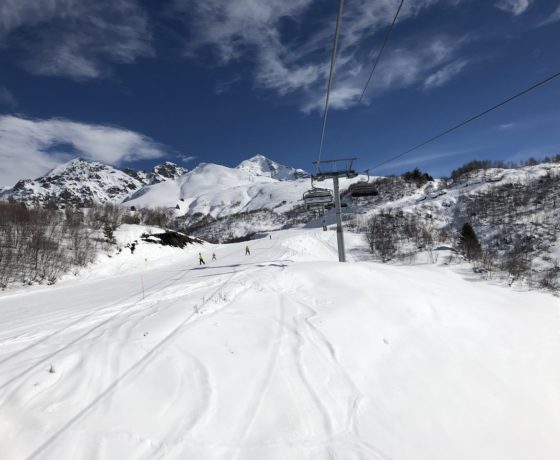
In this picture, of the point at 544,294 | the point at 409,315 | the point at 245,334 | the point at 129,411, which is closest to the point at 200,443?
the point at 129,411

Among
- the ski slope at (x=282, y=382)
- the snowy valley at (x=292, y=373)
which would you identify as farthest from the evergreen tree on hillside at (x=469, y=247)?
the ski slope at (x=282, y=382)

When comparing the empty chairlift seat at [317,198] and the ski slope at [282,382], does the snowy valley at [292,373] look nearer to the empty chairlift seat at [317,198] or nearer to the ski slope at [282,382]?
the ski slope at [282,382]

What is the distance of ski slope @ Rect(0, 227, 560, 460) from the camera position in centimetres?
435

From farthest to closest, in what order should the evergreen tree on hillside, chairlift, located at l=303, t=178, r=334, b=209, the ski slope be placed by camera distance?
the evergreen tree on hillside → chairlift, located at l=303, t=178, r=334, b=209 → the ski slope

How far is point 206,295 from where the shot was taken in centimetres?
1140

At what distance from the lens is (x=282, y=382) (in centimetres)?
564

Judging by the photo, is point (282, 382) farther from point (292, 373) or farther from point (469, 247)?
point (469, 247)

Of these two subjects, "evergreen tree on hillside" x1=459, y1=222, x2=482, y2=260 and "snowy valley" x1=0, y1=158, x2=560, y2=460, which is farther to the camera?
"evergreen tree on hillside" x1=459, y1=222, x2=482, y2=260

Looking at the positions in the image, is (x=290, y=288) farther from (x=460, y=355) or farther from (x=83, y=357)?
(x=83, y=357)

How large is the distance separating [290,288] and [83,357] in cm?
683

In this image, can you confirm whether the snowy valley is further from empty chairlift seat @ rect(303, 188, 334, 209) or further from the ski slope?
empty chairlift seat @ rect(303, 188, 334, 209)

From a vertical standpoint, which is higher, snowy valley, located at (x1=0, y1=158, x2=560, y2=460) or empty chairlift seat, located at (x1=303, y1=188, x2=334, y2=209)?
empty chairlift seat, located at (x1=303, y1=188, x2=334, y2=209)

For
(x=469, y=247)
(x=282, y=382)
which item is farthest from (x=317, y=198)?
(x=469, y=247)

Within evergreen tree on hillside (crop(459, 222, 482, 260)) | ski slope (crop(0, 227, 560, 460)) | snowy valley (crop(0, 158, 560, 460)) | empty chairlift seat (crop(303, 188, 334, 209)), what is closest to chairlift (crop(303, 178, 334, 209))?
empty chairlift seat (crop(303, 188, 334, 209))
